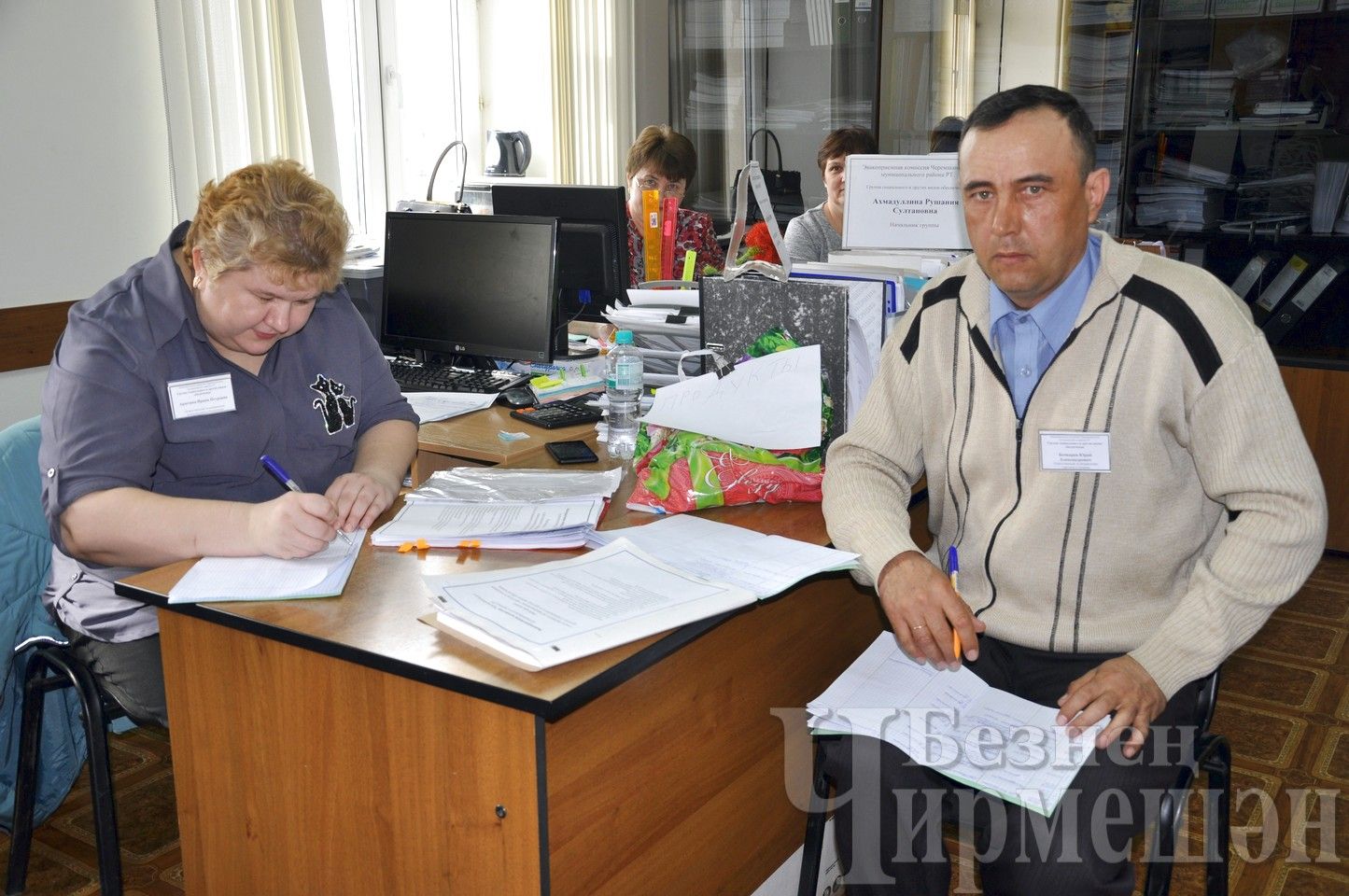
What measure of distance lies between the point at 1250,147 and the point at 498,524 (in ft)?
10.9

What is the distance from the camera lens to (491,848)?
4.46 ft

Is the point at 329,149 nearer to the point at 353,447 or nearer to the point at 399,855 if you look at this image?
the point at 353,447

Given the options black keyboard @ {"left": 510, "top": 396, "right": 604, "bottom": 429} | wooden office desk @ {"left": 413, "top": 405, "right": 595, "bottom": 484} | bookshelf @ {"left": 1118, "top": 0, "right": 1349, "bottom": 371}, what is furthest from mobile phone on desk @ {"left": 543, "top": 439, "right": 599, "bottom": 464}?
bookshelf @ {"left": 1118, "top": 0, "right": 1349, "bottom": 371}

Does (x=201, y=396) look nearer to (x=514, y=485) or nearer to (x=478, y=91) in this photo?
(x=514, y=485)

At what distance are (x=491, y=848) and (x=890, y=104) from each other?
404cm

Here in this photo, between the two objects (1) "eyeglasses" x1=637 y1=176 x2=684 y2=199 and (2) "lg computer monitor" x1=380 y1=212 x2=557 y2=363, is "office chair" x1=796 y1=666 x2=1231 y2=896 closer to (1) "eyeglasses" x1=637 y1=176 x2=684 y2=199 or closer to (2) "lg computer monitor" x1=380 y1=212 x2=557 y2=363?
(2) "lg computer monitor" x1=380 y1=212 x2=557 y2=363

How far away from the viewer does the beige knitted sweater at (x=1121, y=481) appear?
149 cm

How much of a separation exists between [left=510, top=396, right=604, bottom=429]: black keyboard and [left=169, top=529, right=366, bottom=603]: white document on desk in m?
0.88

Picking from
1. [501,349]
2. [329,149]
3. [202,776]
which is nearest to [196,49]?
[329,149]

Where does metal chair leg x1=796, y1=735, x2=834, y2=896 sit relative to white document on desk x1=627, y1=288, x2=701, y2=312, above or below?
below

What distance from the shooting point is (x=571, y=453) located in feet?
7.16

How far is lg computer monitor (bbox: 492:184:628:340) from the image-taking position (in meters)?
3.12

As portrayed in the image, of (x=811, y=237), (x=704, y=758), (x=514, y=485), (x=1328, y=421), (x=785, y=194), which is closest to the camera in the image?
(x=704, y=758)

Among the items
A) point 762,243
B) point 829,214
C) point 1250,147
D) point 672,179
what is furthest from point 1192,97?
point 672,179
